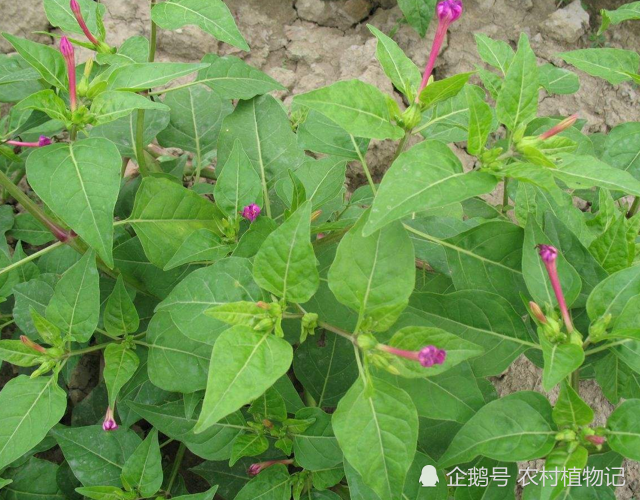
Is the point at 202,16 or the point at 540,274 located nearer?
the point at 540,274

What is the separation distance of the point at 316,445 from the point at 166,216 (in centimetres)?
97

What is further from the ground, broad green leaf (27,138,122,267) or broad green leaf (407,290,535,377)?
broad green leaf (27,138,122,267)

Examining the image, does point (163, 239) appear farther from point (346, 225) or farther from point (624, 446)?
point (624, 446)

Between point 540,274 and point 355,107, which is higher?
point 355,107

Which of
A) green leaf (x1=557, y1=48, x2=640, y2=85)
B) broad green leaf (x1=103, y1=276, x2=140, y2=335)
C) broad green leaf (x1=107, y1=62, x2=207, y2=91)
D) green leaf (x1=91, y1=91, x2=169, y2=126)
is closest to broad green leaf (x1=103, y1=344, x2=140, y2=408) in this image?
broad green leaf (x1=103, y1=276, x2=140, y2=335)

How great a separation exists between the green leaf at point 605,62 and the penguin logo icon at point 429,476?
1637mm

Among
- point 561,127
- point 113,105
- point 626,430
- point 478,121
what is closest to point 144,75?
point 113,105

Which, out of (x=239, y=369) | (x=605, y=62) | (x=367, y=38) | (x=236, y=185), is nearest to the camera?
(x=239, y=369)

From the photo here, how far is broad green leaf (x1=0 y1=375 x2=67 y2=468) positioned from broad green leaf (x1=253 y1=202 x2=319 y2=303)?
0.83 metres

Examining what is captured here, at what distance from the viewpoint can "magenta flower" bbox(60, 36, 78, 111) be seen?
5.54 ft

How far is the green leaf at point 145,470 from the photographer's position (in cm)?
200

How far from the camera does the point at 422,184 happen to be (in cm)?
140

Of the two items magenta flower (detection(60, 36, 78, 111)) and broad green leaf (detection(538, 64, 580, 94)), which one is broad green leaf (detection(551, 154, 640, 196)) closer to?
broad green leaf (detection(538, 64, 580, 94))

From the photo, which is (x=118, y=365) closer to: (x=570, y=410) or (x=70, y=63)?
(x=70, y=63)
